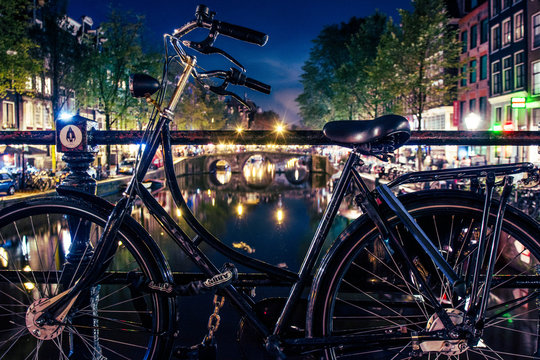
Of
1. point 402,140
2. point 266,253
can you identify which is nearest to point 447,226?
point 402,140

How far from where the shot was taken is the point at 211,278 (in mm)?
1610

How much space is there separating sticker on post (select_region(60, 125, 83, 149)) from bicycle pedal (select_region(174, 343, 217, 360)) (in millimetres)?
1260

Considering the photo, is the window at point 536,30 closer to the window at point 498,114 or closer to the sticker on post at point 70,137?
the window at point 498,114

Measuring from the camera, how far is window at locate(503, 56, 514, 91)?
22.2 meters

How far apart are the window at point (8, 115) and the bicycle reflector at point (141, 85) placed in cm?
2873

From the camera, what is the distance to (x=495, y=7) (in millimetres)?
23672

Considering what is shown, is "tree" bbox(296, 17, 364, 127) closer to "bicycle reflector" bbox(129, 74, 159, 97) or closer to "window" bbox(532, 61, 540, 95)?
"window" bbox(532, 61, 540, 95)

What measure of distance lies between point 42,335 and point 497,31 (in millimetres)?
28199

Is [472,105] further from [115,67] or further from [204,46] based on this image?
[204,46]

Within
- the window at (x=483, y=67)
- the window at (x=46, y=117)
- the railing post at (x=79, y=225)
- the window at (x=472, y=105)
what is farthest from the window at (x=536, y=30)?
the window at (x=46, y=117)

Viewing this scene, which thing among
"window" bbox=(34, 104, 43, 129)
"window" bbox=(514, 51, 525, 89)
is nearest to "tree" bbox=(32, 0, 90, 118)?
"window" bbox=(34, 104, 43, 129)

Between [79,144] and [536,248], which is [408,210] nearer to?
[536,248]

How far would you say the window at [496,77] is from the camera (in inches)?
922

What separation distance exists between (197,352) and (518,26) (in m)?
25.9
